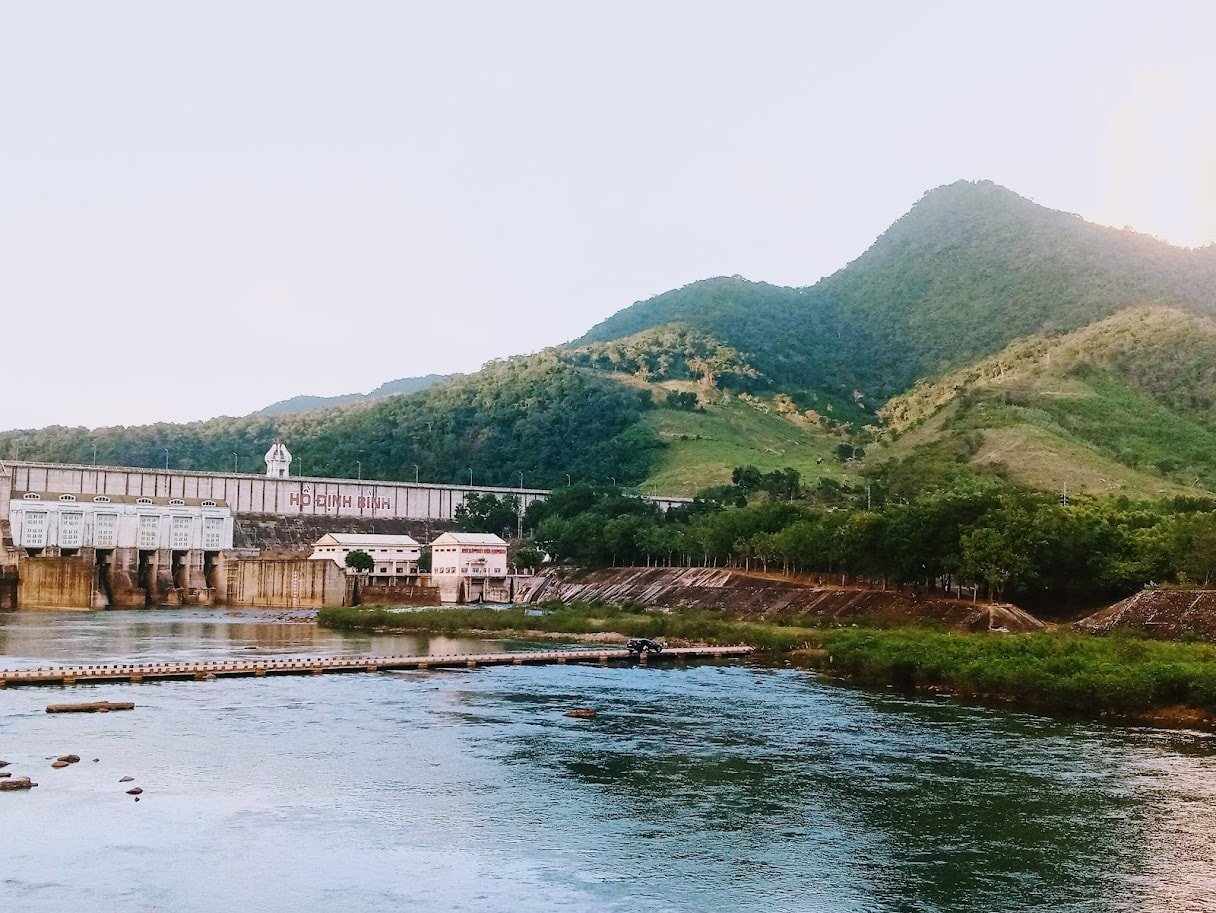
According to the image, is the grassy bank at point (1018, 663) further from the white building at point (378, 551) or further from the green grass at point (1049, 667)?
the white building at point (378, 551)

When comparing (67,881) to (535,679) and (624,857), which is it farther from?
(535,679)

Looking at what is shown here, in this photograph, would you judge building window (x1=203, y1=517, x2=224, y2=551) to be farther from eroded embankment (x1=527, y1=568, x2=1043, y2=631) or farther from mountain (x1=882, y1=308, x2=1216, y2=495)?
mountain (x1=882, y1=308, x2=1216, y2=495)

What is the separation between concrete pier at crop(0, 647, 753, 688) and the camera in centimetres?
6494

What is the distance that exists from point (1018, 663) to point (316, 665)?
3659 centimetres

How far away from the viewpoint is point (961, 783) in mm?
41531

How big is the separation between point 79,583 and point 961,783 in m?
112

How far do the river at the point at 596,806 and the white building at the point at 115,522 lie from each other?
86.4 m

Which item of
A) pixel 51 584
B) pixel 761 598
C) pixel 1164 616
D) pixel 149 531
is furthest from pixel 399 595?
pixel 1164 616

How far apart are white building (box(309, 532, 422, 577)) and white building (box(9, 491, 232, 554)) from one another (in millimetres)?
11956

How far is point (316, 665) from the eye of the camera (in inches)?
2822

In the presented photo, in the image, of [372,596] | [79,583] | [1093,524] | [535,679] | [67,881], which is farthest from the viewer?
[372,596]

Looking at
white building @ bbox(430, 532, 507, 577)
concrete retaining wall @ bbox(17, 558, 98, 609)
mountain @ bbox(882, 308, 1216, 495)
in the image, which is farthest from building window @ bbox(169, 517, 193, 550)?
mountain @ bbox(882, 308, 1216, 495)

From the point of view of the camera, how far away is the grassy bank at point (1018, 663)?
5619 centimetres

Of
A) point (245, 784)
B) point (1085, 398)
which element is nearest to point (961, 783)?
point (245, 784)
